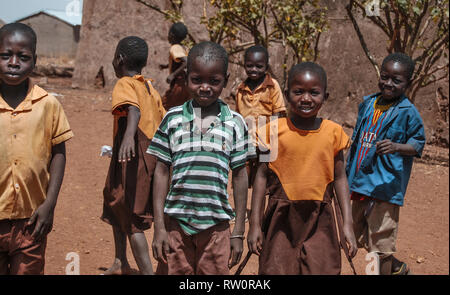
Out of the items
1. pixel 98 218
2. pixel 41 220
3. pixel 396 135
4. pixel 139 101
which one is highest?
pixel 139 101

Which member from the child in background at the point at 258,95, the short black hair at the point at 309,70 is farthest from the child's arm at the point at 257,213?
the child in background at the point at 258,95

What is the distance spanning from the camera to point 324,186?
8.63 feet

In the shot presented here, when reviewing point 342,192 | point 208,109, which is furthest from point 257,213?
point 208,109

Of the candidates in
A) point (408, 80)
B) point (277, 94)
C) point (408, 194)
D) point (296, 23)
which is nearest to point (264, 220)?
point (408, 80)

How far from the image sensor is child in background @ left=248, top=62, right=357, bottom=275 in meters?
2.59

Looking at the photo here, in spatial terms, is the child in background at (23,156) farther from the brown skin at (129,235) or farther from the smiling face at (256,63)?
the smiling face at (256,63)

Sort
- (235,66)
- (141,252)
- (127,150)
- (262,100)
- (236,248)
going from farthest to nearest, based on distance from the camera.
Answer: (235,66)
(262,100)
(141,252)
(127,150)
(236,248)

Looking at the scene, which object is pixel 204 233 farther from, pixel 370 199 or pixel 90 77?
pixel 90 77

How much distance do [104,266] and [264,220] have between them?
5.33ft

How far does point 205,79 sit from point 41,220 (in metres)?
1.01

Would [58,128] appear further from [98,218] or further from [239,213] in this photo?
[98,218]

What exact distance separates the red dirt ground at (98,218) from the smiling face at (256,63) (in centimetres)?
150

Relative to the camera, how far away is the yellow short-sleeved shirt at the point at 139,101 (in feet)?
10.0

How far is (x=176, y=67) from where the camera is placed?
584cm
